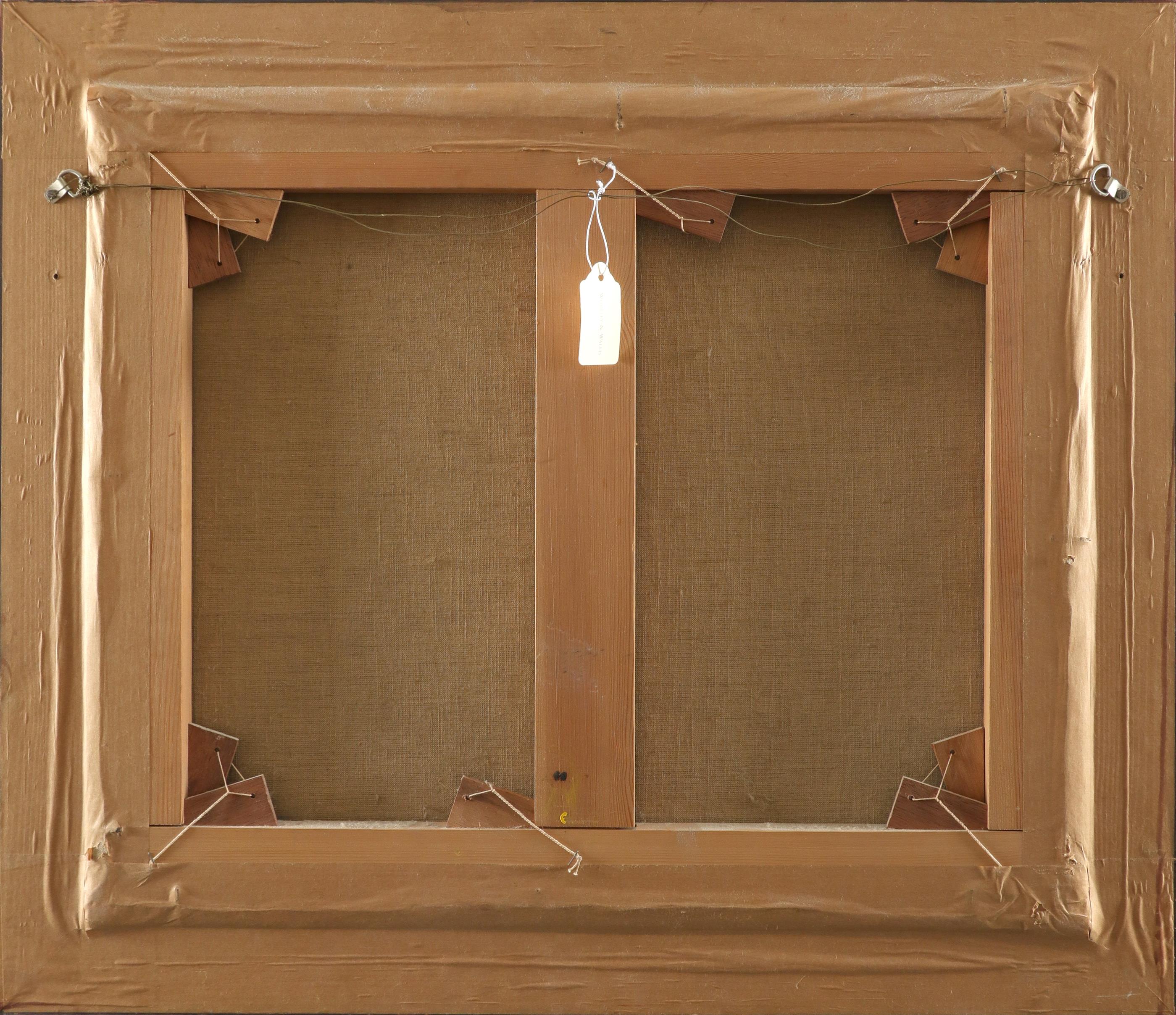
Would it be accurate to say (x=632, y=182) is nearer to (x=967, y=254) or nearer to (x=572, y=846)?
(x=967, y=254)

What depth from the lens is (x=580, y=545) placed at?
94 cm

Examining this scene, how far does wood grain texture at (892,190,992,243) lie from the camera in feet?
3.08

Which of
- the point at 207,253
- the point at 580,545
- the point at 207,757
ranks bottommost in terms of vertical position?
the point at 207,757

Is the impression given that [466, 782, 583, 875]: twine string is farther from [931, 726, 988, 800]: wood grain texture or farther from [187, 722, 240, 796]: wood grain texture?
[931, 726, 988, 800]: wood grain texture

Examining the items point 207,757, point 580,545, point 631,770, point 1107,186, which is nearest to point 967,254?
point 1107,186

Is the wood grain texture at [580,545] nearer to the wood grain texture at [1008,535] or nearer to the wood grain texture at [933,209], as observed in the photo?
the wood grain texture at [933,209]

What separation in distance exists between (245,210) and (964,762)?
114 cm

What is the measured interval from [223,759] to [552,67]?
97 cm

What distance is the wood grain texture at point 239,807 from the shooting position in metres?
0.95

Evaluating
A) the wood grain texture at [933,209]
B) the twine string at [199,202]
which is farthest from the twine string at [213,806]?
the wood grain texture at [933,209]

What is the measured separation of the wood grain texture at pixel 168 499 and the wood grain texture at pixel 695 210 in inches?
23.0

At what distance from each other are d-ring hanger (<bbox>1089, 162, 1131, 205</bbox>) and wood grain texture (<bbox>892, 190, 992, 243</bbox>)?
12 centimetres

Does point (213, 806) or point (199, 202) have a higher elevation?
point (199, 202)

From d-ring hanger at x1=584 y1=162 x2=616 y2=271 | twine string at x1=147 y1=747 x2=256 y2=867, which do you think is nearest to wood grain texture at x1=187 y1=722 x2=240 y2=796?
twine string at x1=147 y1=747 x2=256 y2=867
